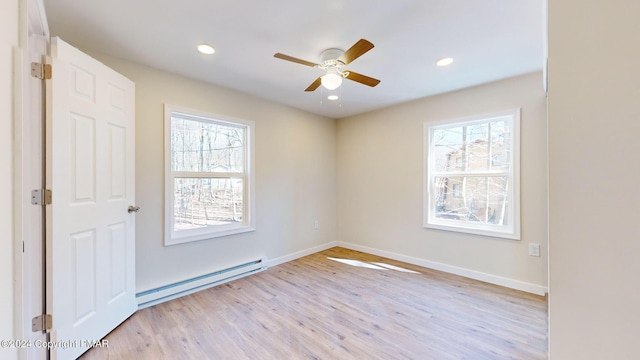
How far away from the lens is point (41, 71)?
62.5 inches

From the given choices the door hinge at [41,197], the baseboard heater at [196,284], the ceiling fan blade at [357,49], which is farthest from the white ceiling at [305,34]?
the baseboard heater at [196,284]

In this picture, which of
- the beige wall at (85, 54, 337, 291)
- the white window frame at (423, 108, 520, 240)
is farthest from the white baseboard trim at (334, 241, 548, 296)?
the beige wall at (85, 54, 337, 291)

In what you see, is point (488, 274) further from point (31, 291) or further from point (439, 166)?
point (31, 291)

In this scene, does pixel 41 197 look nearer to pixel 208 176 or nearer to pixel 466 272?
pixel 208 176

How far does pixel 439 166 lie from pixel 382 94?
4.27ft

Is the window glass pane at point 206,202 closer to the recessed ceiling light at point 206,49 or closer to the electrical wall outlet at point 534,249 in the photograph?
the recessed ceiling light at point 206,49

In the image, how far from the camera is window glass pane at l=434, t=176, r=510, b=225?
119 inches

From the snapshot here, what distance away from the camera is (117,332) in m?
2.02

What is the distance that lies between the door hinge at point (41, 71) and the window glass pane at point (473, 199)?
3991mm

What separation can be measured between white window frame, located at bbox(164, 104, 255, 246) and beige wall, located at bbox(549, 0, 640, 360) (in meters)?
3.03

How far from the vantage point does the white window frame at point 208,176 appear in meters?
2.66

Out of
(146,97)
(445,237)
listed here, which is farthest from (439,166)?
(146,97)

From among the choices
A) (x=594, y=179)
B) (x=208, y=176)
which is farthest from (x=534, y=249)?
(x=208, y=176)

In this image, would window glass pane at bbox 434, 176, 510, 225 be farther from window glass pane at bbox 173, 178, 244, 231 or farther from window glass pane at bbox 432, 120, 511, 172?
window glass pane at bbox 173, 178, 244, 231
